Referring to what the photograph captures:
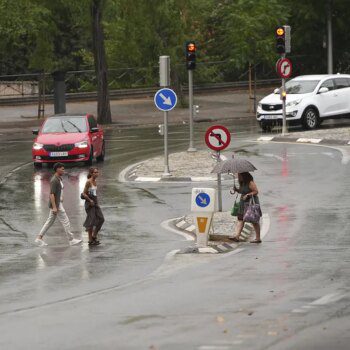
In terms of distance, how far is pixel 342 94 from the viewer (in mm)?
46156

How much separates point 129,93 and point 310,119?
2059 cm

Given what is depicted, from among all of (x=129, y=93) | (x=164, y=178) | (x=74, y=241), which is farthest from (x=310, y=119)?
(x=74, y=241)

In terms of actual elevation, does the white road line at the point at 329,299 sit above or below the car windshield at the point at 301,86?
below

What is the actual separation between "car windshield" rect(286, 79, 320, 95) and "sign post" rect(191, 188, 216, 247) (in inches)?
947

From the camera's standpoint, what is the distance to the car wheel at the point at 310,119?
146 feet

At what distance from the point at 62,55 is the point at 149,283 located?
55196mm

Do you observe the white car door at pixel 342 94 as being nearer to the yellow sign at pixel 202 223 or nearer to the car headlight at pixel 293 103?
the car headlight at pixel 293 103

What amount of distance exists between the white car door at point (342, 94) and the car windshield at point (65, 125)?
1230 centimetres

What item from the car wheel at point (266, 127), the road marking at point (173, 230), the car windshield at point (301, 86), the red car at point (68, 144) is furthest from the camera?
the car windshield at point (301, 86)

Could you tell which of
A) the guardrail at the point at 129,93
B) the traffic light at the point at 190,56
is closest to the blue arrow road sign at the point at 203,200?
the traffic light at the point at 190,56

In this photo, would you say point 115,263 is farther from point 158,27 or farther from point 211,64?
point 211,64

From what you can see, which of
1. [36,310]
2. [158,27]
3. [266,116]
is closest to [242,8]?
[158,27]

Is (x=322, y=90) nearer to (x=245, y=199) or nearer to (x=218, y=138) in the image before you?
(x=218, y=138)

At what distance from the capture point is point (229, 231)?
2319 centimetres
